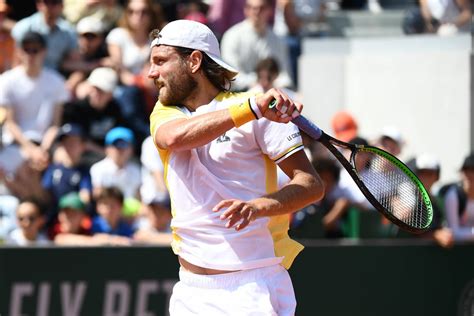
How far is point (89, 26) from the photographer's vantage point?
11.0m

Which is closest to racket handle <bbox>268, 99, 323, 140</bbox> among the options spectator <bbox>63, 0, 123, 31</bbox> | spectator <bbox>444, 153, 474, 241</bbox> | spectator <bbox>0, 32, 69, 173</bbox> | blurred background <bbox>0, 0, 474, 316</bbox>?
blurred background <bbox>0, 0, 474, 316</bbox>

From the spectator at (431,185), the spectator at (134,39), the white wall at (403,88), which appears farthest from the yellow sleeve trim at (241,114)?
the white wall at (403,88)

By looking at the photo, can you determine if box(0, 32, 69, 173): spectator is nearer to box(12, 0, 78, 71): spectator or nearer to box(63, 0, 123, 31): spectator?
box(12, 0, 78, 71): spectator

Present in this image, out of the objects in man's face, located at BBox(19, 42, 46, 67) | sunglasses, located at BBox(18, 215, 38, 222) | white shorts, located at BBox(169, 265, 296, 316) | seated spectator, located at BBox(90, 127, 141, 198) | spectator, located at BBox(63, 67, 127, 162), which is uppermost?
man's face, located at BBox(19, 42, 46, 67)

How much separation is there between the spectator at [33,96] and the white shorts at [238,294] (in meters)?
5.18

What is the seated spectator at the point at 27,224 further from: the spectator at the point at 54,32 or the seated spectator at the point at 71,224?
the spectator at the point at 54,32

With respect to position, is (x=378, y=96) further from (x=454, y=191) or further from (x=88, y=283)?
(x=88, y=283)

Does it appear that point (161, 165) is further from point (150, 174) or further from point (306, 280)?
point (306, 280)

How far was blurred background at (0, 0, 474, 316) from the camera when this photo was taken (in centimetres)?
882

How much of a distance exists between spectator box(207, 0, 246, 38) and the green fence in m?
3.80

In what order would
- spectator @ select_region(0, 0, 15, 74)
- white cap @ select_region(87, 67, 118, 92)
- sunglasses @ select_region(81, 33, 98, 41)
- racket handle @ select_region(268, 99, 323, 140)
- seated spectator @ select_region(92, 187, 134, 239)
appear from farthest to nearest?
sunglasses @ select_region(81, 33, 98, 41) → spectator @ select_region(0, 0, 15, 74) → white cap @ select_region(87, 67, 118, 92) → seated spectator @ select_region(92, 187, 134, 239) → racket handle @ select_region(268, 99, 323, 140)

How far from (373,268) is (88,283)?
7.60ft

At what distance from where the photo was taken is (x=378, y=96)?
11977mm

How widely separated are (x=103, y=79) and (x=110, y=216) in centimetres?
169
